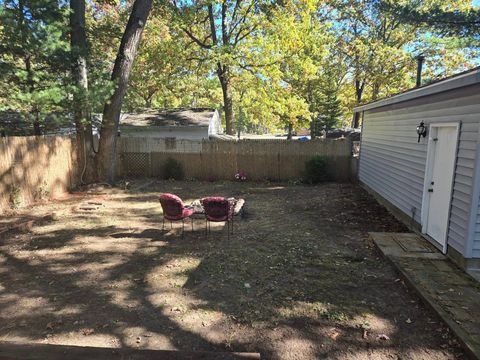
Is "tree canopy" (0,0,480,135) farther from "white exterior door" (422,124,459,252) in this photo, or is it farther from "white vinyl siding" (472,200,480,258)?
"white vinyl siding" (472,200,480,258)

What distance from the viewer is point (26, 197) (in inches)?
341

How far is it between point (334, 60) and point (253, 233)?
2248cm

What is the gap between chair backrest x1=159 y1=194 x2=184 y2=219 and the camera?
6.24 metres

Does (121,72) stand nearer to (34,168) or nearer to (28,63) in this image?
(28,63)

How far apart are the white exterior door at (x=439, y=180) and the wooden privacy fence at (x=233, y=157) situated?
7054 mm

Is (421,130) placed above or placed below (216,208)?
above

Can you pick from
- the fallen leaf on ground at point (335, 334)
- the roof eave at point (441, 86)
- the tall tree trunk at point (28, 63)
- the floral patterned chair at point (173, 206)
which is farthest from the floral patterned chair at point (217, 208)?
the tall tree trunk at point (28, 63)

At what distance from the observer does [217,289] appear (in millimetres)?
4336

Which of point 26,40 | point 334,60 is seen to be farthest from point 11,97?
point 334,60

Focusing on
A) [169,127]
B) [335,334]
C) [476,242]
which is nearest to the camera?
[335,334]

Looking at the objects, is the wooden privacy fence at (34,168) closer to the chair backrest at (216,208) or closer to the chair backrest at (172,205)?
the chair backrest at (172,205)

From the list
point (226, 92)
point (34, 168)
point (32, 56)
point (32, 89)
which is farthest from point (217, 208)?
point (226, 92)

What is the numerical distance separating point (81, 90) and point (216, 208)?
599cm

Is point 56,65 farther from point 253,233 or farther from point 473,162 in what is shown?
point 473,162
